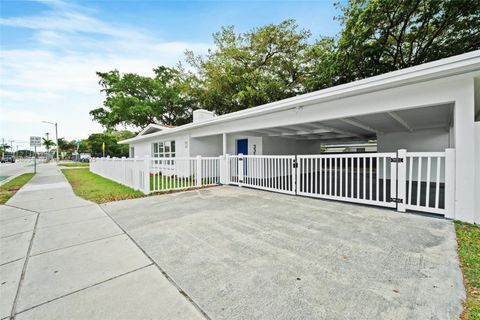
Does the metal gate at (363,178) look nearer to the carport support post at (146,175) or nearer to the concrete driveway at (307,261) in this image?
the concrete driveway at (307,261)

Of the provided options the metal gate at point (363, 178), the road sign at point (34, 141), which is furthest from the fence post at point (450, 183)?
the road sign at point (34, 141)

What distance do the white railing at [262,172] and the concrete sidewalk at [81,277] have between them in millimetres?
4918

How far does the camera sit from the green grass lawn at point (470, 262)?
1690 mm

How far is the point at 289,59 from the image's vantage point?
16125 millimetres

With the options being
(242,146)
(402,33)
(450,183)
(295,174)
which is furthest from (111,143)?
(450,183)

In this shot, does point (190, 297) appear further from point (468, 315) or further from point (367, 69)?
point (367, 69)

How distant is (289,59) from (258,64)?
2.59 m

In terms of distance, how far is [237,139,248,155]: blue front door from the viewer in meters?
Answer: 11.0

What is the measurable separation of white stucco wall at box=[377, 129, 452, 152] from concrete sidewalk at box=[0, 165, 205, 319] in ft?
36.7

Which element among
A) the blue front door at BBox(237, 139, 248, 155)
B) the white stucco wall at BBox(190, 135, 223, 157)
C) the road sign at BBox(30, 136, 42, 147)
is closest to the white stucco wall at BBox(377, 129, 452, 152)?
the blue front door at BBox(237, 139, 248, 155)

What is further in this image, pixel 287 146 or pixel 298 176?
pixel 287 146

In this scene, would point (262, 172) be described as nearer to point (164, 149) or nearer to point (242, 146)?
point (242, 146)

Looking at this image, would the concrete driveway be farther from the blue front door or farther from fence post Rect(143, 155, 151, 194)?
the blue front door

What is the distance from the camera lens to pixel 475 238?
3.06 m
